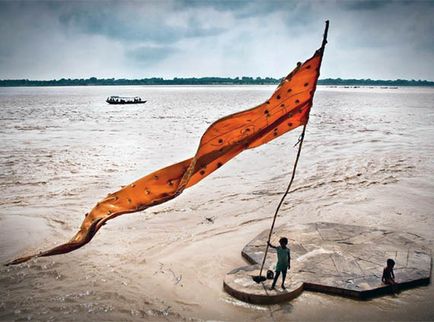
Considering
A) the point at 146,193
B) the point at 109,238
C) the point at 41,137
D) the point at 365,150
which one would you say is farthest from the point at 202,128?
the point at 146,193

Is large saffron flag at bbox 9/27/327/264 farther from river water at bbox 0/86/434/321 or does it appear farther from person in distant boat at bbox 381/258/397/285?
person in distant boat at bbox 381/258/397/285

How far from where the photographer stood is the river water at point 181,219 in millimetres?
6605

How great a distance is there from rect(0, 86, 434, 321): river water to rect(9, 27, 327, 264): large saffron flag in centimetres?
383

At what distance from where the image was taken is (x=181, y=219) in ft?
36.6

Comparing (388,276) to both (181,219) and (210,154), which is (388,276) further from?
(181,219)

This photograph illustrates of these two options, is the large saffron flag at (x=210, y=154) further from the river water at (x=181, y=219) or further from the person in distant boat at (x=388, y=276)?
the person in distant boat at (x=388, y=276)

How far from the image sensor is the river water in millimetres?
6605

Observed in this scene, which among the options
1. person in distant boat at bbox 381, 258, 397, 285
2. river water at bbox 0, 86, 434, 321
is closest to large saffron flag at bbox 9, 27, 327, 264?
river water at bbox 0, 86, 434, 321

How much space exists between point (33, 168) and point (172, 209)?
8933mm

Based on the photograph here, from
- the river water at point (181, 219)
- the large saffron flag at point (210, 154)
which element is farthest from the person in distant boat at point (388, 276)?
the large saffron flag at point (210, 154)

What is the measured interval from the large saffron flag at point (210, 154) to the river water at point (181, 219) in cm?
383

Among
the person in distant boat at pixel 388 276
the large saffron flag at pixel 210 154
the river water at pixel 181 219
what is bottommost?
the river water at pixel 181 219

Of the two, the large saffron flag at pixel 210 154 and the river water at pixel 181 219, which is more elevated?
the large saffron flag at pixel 210 154

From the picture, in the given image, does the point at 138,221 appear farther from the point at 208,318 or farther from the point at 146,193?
the point at 146,193
